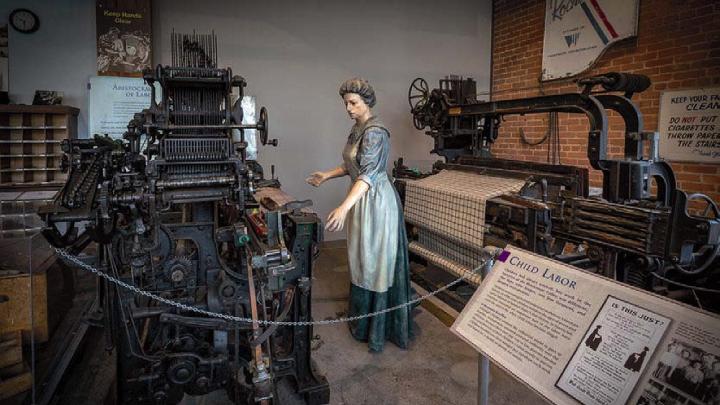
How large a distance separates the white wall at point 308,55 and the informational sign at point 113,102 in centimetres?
15

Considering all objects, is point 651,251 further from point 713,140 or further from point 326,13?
point 326,13

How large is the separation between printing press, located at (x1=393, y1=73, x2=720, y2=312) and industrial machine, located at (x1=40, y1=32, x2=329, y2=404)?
1166mm

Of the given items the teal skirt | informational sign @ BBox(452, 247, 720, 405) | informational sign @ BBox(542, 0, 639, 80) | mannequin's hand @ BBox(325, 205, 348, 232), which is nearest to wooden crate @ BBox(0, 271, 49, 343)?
mannequin's hand @ BBox(325, 205, 348, 232)

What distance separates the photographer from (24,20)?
4922 millimetres

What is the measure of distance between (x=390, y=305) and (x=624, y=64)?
3.90 metres

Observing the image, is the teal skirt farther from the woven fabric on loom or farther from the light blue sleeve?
the light blue sleeve

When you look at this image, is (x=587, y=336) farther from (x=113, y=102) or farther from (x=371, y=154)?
(x=113, y=102)

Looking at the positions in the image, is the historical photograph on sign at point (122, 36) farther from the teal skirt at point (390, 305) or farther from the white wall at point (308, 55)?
the teal skirt at point (390, 305)

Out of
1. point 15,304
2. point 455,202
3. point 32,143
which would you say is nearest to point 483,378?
point 455,202

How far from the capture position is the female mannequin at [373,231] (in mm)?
3215

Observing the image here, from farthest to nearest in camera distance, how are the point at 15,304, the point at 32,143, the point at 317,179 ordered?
the point at 32,143, the point at 317,179, the point at 15,304

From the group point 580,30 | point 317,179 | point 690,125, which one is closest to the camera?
point 317,179

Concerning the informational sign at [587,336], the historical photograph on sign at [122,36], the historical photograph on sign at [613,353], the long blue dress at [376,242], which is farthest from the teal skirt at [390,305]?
the historical photograph on sign at [122,36]

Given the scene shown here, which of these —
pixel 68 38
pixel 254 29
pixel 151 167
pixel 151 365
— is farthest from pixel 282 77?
pixel 151 365
